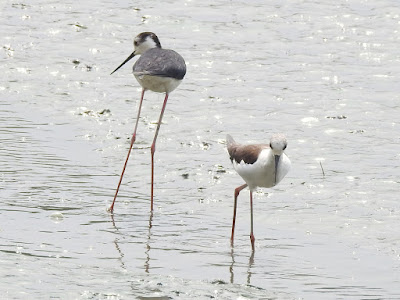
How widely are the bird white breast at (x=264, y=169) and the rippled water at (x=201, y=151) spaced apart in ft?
1.42

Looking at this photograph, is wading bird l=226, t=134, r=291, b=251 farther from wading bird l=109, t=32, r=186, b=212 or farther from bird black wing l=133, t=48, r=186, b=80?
bird black wing l=133, t=48, r=186, b=80

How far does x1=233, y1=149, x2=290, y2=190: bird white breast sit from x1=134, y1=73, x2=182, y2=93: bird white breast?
1.63 metres

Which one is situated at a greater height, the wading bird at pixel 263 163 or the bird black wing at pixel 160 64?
the bird black wing at pixel 160 64

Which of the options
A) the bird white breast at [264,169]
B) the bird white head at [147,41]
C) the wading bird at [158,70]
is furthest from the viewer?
the bird white head at [147,41]

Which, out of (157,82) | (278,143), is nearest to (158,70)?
(157,82)

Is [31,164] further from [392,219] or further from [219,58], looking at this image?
[219,58]

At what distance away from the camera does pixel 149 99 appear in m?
12.2

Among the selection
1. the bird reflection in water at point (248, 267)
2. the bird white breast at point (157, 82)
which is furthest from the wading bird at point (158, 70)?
the bird reflection in water at point (248, 267)

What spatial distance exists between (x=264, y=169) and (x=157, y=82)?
2.00m

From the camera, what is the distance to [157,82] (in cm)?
960

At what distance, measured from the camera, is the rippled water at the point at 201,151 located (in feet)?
23.3

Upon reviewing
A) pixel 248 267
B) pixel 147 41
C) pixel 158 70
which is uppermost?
pixel 147 41

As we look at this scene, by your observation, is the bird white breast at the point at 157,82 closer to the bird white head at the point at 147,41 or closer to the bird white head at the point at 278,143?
the bird white head at the point at 147,41

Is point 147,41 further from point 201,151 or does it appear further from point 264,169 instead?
point 264,169
